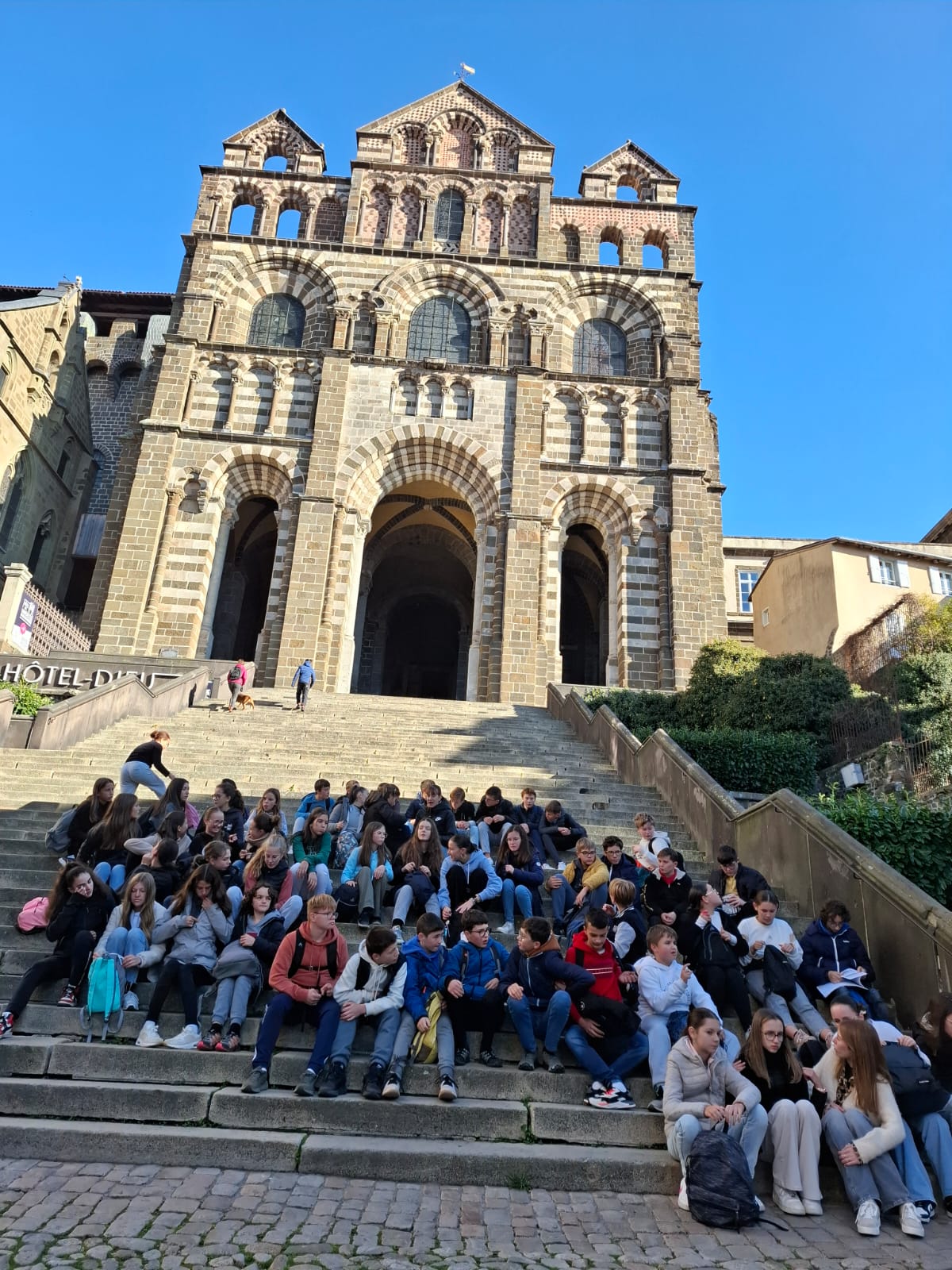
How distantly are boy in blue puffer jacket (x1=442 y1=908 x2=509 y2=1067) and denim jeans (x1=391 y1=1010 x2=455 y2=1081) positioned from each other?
93 millimetres

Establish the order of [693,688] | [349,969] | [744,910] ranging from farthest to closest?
[693,688] → [744,910] → [349,969]

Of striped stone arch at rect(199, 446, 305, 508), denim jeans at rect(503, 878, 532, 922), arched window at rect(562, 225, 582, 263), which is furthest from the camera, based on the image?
arched window at rect(562, 225, 582, 263)

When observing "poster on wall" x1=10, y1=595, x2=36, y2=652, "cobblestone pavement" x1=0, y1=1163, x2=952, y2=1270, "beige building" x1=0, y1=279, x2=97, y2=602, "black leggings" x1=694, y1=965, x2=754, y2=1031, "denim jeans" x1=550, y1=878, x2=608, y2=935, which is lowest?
"cobblestone pavement" x1=0, y1=1163, x2=952, y2=1270

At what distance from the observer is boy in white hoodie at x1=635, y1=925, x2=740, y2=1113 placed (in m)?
5.32

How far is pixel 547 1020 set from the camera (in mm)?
5504

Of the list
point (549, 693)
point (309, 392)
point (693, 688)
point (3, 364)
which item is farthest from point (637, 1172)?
point (3, 364)

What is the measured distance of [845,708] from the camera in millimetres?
15406

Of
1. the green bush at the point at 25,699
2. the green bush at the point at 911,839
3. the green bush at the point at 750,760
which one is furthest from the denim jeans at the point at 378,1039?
the green bush at the point at 25,699

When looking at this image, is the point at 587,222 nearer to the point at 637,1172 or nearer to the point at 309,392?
the point at 309,392

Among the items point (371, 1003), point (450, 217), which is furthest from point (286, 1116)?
point (450, 217)

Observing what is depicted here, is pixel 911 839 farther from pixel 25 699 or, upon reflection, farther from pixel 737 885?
pixel 25 699

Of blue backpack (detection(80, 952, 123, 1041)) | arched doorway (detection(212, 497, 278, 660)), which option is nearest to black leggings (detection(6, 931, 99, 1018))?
blue backpack (detection(80, 952, 123, 1041))

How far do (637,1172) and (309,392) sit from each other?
23.2 meters

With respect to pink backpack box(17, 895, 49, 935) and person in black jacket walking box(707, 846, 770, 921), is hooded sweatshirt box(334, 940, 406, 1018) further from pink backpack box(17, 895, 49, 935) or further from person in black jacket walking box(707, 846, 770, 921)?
person in black jacket walking box(707, 846, 770, 921)
